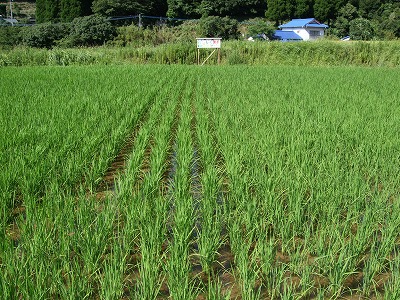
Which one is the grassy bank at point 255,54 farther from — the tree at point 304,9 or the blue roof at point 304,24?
the tree at point 304,9

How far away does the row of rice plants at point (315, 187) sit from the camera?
1979mm

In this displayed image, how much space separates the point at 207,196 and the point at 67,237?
0.96 meters

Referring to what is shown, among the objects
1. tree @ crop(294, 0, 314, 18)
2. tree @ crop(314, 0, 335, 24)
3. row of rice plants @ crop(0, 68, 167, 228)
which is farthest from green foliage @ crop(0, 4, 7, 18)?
row of rice plants @ crop(0, 68, 167, 228)

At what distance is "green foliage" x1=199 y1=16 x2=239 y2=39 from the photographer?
3131 cm

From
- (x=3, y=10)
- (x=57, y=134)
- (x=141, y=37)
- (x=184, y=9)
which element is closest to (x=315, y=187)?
(x=57, y=134)

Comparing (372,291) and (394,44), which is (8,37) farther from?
(372,291)

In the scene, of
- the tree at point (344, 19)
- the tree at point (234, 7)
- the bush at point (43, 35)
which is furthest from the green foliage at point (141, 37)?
the tree at point (344, 19)

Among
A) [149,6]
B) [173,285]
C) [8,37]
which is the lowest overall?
[173,285]

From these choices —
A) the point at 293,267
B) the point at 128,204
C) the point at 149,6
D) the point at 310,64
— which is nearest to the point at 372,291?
the point at 293,267

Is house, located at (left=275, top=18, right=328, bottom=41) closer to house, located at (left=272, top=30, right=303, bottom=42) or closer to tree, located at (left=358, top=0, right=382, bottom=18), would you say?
house, located at (left=272, top=30, right=303, bottom=42)

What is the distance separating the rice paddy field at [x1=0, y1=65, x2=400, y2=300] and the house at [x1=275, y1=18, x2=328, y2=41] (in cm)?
3776

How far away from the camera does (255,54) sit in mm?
18219

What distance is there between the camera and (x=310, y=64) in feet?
58.6

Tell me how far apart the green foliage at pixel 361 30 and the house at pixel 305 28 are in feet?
17.0
